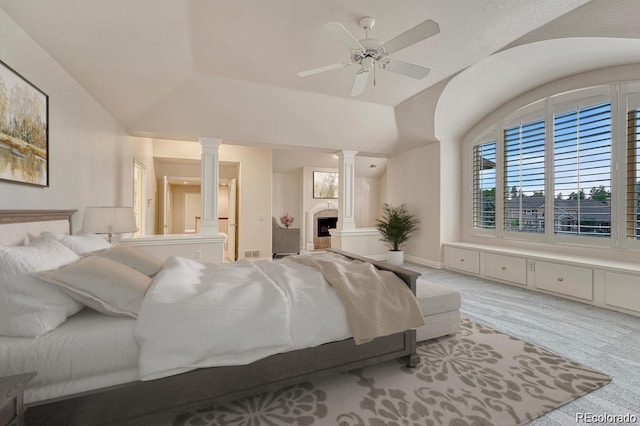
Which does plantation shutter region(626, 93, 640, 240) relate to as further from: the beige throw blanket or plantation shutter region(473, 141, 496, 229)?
the beige throw blanket

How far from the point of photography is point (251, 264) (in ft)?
8.46

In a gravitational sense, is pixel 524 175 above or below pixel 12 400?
above

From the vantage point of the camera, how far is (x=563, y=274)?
137 inches

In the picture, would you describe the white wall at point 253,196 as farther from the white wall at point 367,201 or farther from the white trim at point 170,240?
the white wall at point 367,201

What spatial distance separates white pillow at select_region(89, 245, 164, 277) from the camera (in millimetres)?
1938

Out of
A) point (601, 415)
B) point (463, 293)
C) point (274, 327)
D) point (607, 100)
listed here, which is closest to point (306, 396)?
point (274, 327)

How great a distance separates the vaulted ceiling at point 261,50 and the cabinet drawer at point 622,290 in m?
2.41

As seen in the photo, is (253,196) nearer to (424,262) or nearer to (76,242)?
(424,262)

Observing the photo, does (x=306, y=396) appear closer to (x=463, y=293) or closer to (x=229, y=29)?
(x=463, y=293)

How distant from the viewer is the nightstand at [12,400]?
0.92 meters

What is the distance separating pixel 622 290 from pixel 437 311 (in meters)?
2.40

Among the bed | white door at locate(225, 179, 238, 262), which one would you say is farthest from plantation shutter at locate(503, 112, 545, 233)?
white door at locate(225, 179, 238, 262)

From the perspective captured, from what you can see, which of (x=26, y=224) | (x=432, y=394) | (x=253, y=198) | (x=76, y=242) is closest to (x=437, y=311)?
(x=432, y=394)

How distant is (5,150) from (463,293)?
4677mm
